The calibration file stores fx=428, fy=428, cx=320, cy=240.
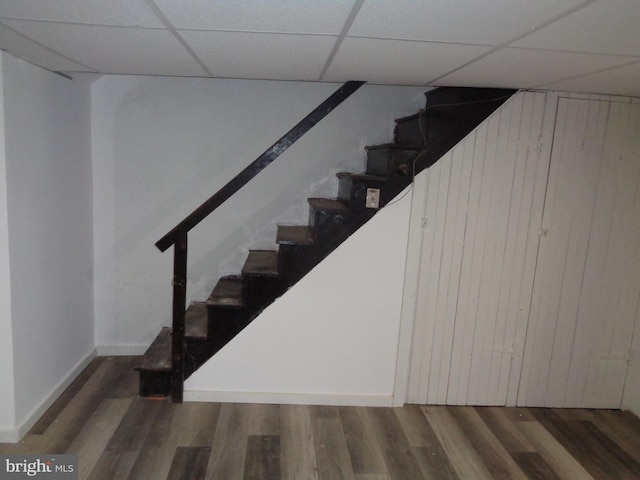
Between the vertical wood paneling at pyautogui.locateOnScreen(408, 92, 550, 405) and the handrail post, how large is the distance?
149 centimetres

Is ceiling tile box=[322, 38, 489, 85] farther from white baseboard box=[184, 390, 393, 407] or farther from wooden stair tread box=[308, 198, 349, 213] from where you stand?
white baseboard box=[184, 390, 393, 407]

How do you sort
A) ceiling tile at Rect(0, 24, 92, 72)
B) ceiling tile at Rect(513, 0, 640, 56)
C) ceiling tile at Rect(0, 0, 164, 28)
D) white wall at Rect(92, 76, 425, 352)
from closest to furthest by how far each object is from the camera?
ceiling tile at Rect(513, 0, 640, 56) < ceiling tile at Rect(0, 0, 164, 28) < ceiling tile at Rect(0, 24, 92, 72) < white wall at Rect(92, 76, 425, 352)

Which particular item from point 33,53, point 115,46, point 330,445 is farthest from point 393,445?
point 33,53

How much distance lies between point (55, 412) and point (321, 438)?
1.61 meters

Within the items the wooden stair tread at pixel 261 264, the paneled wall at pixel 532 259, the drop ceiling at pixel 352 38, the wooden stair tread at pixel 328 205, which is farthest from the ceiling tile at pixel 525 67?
the wooden stair tread at pixel 261 264

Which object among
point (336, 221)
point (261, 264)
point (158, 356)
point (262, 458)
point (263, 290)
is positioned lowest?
point (262, 458)

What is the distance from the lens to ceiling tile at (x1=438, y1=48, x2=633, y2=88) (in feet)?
5.81

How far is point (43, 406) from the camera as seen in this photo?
8.34 feet

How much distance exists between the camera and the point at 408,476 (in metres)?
2.23

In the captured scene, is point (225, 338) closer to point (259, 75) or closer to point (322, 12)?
point (259, 75)

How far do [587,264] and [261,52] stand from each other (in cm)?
241

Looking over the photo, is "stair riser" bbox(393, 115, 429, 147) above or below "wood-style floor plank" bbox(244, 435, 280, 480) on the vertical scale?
above

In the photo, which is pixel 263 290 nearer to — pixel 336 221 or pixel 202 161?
pixel 336 221

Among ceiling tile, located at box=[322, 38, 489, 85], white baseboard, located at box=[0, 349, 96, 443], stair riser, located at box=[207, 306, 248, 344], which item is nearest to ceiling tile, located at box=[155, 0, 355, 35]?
ceiling tile, located at box=[322, 38, 489, 85]
